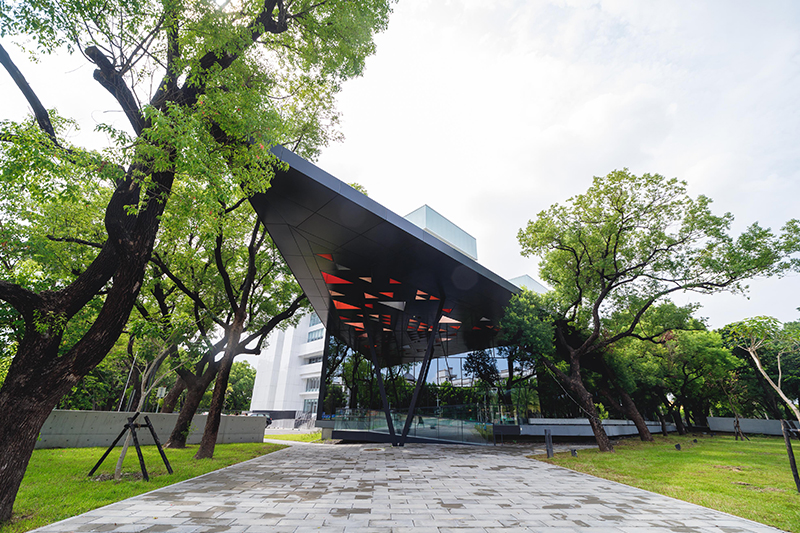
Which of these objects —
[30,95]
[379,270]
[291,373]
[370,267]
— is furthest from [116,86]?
[291,373]

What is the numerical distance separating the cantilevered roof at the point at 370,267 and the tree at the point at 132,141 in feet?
5.39

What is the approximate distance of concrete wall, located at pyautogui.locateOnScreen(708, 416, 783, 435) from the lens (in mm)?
33500

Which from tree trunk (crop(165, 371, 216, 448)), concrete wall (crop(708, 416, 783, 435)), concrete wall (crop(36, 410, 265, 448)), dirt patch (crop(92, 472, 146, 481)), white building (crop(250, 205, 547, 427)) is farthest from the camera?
white building (crop(250, 205, 547, 427))

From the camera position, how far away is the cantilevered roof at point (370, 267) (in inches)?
361

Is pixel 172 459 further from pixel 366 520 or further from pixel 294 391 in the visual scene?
pixel 294 391

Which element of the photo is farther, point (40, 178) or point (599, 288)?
point (599, 288)

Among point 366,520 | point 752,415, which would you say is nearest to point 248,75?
point 366,520

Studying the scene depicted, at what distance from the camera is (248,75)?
8.00 meters

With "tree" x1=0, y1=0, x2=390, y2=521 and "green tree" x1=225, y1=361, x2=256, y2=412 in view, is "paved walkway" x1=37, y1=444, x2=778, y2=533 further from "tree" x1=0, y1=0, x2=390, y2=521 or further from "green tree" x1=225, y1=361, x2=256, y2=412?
"green tree" x1=225, y1=361, x2=256, y2=412

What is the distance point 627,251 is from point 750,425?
36.6 meters

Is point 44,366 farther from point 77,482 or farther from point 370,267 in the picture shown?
point 370,267

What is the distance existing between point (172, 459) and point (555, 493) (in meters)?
11.5

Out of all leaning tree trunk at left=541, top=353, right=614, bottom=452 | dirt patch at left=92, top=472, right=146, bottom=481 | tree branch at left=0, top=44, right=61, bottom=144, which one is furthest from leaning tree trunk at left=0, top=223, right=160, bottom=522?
leaning tree trunk at left=541, top=353, right=614, bottom=452

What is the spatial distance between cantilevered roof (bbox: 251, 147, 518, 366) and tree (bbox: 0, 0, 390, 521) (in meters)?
1.64
